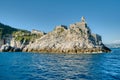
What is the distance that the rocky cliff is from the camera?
147 meters

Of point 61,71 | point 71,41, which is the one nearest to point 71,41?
point 71,41

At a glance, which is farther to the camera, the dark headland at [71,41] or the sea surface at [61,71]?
the dark headland at [71,41]

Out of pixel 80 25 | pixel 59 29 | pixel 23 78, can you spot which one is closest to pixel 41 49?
pixel 59 29

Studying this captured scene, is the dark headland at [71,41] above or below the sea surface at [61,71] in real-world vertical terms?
above

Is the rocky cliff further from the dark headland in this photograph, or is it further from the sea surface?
the sea surface

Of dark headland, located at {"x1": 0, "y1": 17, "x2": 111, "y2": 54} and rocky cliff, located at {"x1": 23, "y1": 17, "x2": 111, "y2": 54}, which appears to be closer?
dark headland, located at {"x1": 0, "y1": 17, "x2": 111, "y2": 54}

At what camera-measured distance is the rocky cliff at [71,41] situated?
14700 cm

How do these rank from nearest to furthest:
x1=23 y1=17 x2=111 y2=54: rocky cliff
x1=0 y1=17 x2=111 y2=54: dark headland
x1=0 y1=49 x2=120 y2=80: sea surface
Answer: x1=0 y1=49 x2=120 y2=80: sea surface → x1=0 y1=17 x2=111 y2=54: dark headland → x1=23 y1=17 x2=111 y2=54: rocky cliff

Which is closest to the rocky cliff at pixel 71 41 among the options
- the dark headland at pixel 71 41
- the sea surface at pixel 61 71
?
the dark headland at pixel 71 41

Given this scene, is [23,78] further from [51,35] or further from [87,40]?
[51,35]

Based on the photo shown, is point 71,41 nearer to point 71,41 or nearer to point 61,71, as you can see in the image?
point 71,41

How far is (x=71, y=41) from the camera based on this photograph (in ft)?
509

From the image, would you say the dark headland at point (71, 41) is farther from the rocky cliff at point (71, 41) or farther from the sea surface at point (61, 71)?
the sea surface at point (61, 71)

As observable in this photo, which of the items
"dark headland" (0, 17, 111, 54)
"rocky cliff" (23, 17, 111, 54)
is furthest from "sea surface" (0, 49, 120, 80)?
"rocky cliff" (23, 17, 111, 54)
